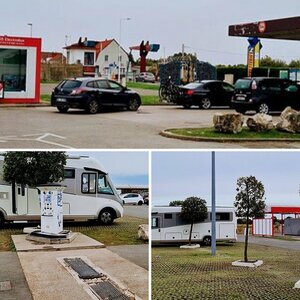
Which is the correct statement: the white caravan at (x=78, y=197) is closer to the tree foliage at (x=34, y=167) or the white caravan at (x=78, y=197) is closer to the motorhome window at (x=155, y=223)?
the tree foliage at (x=34, y=167)

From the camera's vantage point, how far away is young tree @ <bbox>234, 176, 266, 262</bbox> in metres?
4.27

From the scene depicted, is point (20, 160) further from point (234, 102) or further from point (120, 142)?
point (234, 102)

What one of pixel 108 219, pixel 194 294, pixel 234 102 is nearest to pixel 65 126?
pixel 234 102

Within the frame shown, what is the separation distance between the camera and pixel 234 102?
46.1 ft

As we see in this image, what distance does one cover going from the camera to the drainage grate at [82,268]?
4395 millimetres

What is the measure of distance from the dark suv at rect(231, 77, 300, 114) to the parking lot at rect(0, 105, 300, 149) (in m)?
0.85

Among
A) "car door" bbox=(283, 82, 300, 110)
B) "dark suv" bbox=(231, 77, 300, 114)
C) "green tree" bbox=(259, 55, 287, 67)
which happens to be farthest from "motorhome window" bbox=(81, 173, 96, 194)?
"green tree" bbox=(259, 55, 287, 67)

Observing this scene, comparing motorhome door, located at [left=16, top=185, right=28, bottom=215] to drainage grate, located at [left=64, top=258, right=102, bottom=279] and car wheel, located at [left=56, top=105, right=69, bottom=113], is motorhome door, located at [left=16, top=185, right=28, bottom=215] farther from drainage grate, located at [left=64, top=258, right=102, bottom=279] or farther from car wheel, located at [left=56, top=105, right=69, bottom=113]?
car wheel, located at [left=56, top=105, right=69, bottom=113]

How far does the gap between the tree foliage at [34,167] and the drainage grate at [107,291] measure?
87 cm

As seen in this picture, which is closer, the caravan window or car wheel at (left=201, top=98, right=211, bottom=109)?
the caravan window

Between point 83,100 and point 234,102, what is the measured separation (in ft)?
10.8

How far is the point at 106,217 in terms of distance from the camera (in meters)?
4.84

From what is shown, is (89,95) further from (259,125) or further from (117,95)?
(259,125)

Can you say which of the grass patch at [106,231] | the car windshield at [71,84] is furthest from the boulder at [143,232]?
the car windshield at [71,84]
